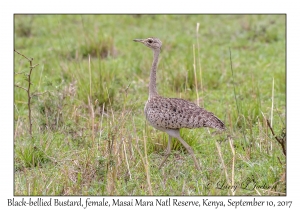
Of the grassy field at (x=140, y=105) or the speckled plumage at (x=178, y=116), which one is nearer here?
the grassy field at (x=140, y=105)

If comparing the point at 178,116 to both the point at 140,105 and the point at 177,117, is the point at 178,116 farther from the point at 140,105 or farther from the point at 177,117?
the point at 140,105

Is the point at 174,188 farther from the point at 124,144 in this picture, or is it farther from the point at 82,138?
the point at 82,138

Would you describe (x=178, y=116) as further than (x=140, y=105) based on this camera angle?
No

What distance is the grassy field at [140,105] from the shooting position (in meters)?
5.67

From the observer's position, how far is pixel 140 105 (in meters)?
8.12

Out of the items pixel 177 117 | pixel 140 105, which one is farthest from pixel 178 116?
pixel 140 105

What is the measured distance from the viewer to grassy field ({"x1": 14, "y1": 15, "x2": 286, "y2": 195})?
5672mm

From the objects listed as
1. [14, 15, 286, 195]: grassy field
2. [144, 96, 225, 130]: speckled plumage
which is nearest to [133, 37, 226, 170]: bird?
[144, 96, 225, 130]: speckled plumage

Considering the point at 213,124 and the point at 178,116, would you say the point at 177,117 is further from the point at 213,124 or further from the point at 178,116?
the point at 213,124

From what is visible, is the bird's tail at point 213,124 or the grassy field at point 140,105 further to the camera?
the bird's tail at point 213,124

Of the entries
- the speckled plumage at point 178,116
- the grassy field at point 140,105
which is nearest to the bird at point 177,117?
the speckled plumage at point 178,116

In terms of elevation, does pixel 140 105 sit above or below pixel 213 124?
above

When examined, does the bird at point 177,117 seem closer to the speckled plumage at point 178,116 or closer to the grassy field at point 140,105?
the speckled plumage at point 178,116
